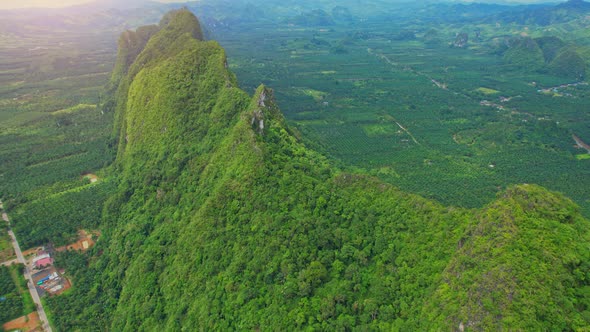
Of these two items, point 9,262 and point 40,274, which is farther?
point 9,262

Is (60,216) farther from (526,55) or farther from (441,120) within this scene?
(526,55)

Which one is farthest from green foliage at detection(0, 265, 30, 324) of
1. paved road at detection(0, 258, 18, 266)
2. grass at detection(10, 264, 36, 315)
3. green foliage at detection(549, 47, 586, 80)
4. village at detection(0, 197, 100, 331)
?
green foliage at detection(549, 47, 586, 80)

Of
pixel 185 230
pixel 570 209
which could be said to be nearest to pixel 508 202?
pixel 570 209

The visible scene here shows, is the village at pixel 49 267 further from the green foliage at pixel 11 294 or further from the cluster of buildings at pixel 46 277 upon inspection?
the green foliage at pixel 11 294

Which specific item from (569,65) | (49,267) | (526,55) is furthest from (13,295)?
(526,55)

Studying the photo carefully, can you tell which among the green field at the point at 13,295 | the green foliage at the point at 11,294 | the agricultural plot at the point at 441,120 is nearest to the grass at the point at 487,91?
the agricultural plot at the point at 441,120

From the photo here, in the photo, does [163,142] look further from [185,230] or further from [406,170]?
[406,170]

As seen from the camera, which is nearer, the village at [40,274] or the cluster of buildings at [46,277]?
the village at [40,274]

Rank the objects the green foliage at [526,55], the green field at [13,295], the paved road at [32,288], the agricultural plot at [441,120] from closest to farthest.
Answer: the paved road at [32,288]
the green field at [13,295]
the agricultural plot at [441,120]
the green foliage at [526,55]

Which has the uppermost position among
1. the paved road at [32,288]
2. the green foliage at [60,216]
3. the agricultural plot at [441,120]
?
the agricultural plot at [441,120]

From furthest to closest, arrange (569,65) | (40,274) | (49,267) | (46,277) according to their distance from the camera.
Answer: (569,65)
(49,267)
(40,274)
(46,277)
